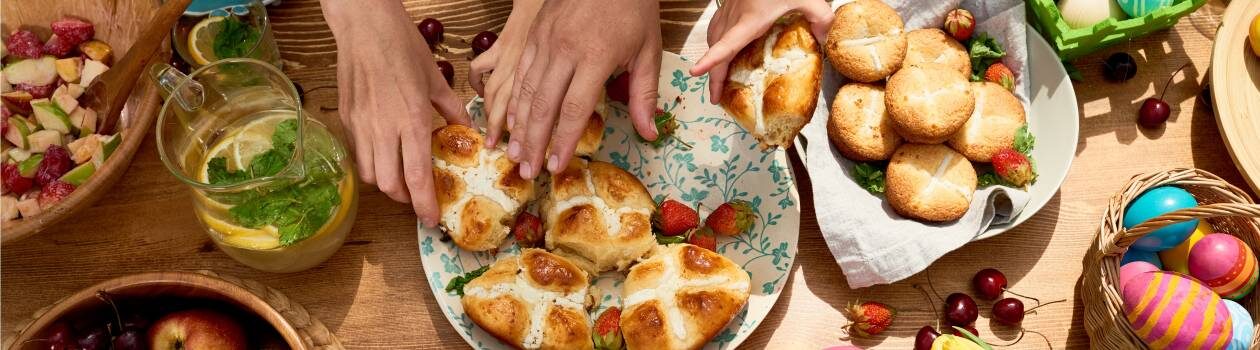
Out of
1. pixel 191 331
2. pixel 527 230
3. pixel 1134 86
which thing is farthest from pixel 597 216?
pixel 1134 86

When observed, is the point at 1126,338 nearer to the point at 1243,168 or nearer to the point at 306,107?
the point at 1243,168

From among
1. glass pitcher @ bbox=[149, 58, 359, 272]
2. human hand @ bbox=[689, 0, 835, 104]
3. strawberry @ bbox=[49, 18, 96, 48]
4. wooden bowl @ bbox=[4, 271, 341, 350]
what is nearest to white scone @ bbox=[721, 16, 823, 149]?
human hand @ bbox=[689, 0, 835, 104]

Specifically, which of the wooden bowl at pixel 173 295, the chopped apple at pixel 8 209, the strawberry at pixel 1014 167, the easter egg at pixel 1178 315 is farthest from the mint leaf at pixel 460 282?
the easter egg at pixel 1178 315

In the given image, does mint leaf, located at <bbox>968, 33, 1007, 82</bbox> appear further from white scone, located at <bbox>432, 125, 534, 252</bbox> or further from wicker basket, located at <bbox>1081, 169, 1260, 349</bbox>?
white scone, located at <bbox>432, 125, 534, 252</bbox>

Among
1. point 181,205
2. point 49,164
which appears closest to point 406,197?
point 181,205

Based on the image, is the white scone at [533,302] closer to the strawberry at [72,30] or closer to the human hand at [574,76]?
the human hand at [574,76]

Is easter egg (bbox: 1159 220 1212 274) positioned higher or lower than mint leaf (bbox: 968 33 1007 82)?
lower

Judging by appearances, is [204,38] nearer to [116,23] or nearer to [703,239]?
[116,23]
